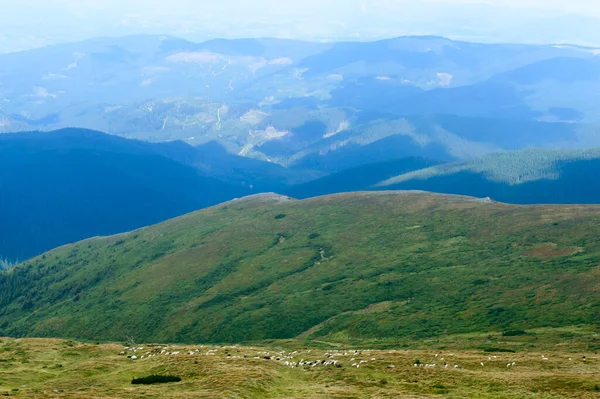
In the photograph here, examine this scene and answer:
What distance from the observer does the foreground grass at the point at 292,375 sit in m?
62.4

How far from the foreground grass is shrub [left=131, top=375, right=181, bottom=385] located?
3.28 ft

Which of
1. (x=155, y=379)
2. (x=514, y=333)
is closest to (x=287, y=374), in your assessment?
(x=155, y=379)

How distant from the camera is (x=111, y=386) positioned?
67312 millimetres

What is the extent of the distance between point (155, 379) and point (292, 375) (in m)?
14.2

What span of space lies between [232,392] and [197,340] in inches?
4796

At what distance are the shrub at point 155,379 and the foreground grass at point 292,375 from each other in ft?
3.28

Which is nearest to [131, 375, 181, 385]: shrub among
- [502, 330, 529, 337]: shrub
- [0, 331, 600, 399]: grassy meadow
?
[0, 331, 600, 399]: grassy meadow

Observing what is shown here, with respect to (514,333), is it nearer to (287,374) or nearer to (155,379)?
(287,374)

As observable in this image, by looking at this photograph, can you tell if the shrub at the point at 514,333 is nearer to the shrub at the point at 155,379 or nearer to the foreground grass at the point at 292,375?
the foreground grass at the point at 292,375

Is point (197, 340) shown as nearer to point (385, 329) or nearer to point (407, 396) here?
point (385, 329)

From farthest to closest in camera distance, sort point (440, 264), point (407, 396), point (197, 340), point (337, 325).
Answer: point (440, 264) < point (197, 340) < point (337, 325) < point (407, 396)

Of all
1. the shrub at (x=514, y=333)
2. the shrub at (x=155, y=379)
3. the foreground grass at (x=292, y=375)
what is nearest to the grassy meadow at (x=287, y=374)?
the foreground grass at (x=292, y=375)

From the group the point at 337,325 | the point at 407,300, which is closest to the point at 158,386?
the point at 337,325

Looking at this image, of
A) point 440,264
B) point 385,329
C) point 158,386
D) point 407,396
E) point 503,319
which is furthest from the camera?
point 440,264
